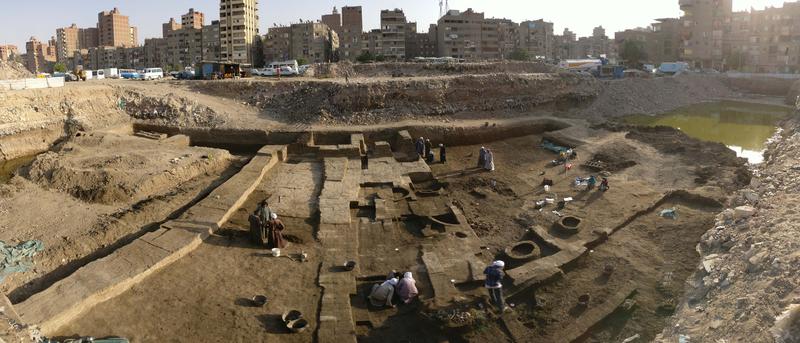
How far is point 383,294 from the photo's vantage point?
911 centimetres

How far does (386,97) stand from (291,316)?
747 inches

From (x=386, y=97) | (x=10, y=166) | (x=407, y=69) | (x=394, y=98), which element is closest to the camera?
(x=10, y=166)

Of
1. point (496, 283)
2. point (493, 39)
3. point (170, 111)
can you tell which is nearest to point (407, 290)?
point (496, 283)

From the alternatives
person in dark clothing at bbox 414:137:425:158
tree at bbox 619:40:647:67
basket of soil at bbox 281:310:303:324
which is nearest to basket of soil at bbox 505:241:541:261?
basket of soil at bbox 281:310:303:324

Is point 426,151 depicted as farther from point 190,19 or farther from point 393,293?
point 190,19

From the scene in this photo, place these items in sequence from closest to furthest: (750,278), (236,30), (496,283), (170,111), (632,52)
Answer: (750,278) → (496,283) → (170,111) → (632,52) → (236,30)

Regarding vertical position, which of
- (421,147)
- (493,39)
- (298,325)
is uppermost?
(493,39)

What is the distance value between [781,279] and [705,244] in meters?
4.04

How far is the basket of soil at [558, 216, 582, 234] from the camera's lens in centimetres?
1220

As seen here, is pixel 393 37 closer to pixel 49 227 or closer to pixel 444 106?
pixel 444 106

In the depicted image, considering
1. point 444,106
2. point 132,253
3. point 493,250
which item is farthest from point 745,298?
point 444,106

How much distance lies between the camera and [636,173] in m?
17.5

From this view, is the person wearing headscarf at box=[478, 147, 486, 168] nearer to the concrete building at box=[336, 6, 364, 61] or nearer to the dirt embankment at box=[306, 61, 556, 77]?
the dirt embankment at box=[306, 61, 556, 77]

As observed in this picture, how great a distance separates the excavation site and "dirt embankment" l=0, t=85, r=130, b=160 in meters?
0.09
